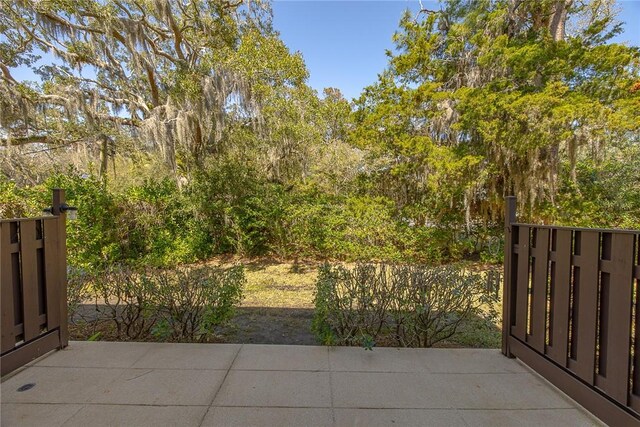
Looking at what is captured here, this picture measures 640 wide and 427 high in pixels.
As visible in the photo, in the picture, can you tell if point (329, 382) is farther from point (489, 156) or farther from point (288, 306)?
point (489, 156)

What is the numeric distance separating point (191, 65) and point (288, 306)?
6.39m

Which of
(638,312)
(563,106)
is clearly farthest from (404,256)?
(638,312)

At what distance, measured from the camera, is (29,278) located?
6.97ft

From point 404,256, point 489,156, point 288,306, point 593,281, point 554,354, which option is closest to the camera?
point 593,281

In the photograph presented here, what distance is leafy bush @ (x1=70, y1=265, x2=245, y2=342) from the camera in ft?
8.91

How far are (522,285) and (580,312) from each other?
1.62ft

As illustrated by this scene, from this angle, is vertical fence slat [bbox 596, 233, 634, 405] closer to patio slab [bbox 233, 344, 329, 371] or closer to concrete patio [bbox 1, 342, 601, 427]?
concrete patio [bbox 1, 342, 601, 427]

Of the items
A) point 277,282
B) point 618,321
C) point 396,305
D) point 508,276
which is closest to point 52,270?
point 396,305

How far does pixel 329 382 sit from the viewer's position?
6.70ft

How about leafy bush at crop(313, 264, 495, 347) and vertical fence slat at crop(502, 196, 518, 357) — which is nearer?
vertical fence slat at crop(502, 196, 518, 357)

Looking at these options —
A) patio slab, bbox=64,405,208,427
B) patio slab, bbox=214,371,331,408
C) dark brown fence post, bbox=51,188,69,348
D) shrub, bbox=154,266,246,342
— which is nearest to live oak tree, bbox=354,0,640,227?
shrub, bbox=154,266,246,342

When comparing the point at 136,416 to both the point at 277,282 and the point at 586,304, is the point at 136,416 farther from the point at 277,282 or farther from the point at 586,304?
the point at 277,282

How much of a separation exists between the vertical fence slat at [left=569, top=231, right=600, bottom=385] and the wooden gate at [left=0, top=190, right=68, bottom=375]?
3.61 meters

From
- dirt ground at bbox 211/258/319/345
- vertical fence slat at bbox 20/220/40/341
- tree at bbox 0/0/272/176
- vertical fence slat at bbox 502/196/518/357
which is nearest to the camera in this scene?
vertical fence slat at bbox 20/220/40/341
